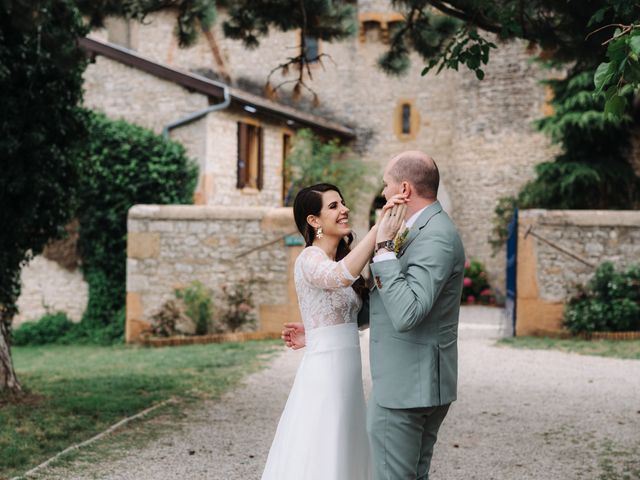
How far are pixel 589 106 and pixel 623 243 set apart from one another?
5.68m

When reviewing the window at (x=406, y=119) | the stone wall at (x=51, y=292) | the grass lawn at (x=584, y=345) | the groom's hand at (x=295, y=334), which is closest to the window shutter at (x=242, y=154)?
the stone wall at (x=51, y=292)

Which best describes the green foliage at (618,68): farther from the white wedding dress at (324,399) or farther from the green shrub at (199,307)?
the green shrub at (199,307)

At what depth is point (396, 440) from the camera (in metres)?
3.22

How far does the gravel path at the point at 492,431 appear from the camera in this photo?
5.44 m

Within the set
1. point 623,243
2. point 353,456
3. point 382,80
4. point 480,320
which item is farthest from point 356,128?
point 353,456

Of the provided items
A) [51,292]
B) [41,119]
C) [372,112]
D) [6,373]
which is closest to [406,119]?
[372,112]

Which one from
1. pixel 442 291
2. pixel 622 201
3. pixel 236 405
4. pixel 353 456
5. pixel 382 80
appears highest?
pixel 382 80

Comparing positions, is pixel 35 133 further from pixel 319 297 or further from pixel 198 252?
pixel 319 297

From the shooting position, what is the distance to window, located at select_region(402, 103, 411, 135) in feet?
75.2

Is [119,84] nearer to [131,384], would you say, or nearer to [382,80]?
[382,80]

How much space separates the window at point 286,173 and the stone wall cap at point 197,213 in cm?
610

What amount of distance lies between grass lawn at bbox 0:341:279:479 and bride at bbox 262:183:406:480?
7.83 feet

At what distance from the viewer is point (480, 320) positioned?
15930 millimetres

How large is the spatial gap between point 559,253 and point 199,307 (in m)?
5.37
